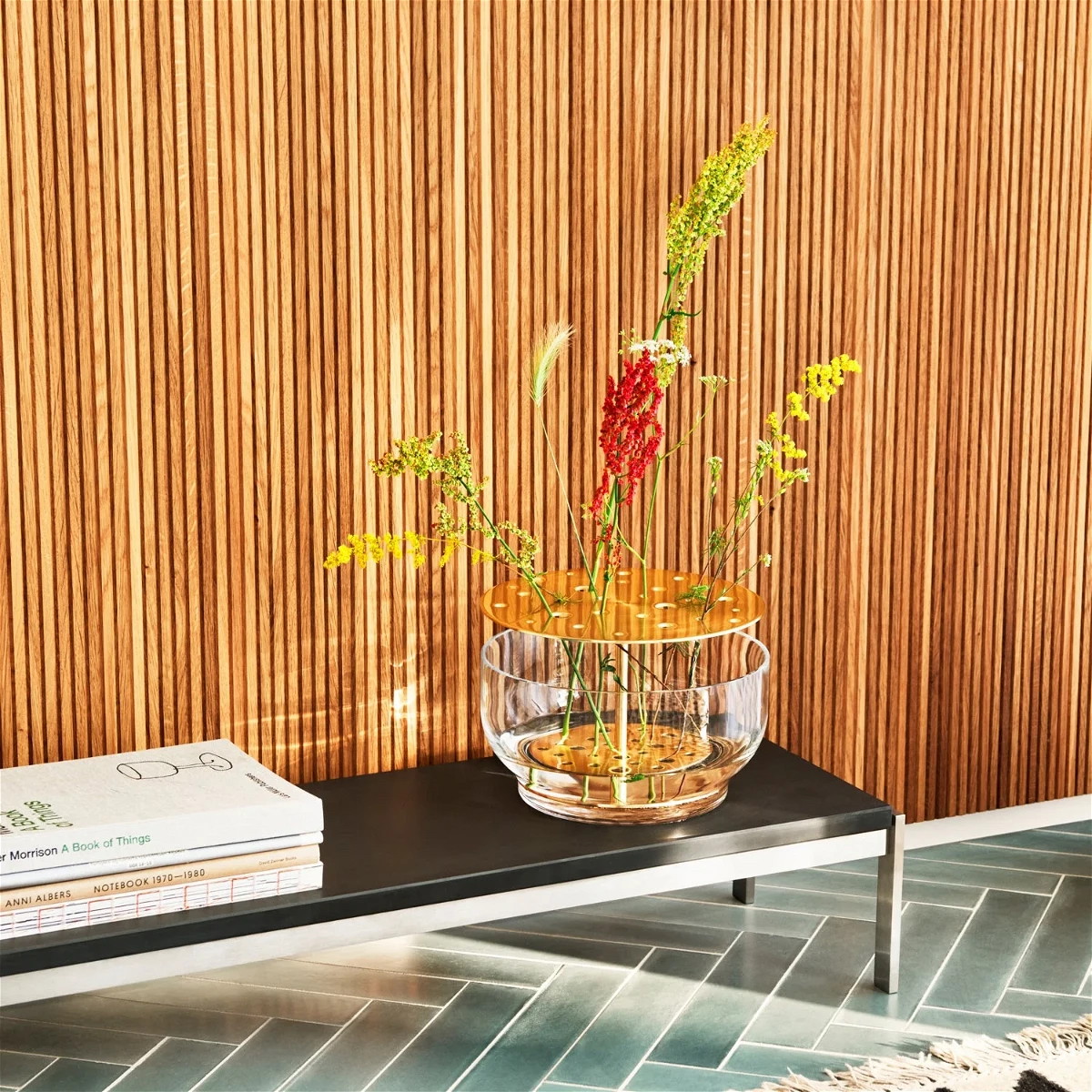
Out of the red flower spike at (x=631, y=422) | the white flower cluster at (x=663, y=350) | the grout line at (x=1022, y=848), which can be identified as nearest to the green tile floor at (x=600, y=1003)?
the grout line at (x=1022, y=848)

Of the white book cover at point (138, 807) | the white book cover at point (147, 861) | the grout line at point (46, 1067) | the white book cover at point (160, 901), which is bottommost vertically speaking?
the grout line at point (46, 1067)

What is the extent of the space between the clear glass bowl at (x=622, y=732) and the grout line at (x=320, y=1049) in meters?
0.43

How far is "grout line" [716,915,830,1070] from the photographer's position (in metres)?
2.32

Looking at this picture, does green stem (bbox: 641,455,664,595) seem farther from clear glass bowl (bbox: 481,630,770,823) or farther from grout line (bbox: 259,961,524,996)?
grout line (bbox: 259,961,524,996)

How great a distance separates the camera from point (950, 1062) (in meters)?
2.29

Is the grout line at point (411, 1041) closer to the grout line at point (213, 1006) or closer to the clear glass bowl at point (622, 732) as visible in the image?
the grout line at point (213, 1006)

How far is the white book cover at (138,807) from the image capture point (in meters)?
2.02

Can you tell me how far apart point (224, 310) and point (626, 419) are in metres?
0.68

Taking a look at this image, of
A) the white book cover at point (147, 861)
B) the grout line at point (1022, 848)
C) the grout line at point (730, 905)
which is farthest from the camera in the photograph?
the grout line at point (1022, 848)

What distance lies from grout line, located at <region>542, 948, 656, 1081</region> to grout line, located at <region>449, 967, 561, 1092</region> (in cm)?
11

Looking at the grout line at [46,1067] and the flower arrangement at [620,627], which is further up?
the flower arrangement at [620,627]

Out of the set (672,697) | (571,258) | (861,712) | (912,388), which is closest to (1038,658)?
(861,712)

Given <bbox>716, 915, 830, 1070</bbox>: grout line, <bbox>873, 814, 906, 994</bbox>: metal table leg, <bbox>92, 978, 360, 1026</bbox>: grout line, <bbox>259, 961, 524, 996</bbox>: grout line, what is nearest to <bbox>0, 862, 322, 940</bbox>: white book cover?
<bbox>92, 978, 360, 1026</bbox>: grout line

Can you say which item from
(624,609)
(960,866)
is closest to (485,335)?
(624,609)
